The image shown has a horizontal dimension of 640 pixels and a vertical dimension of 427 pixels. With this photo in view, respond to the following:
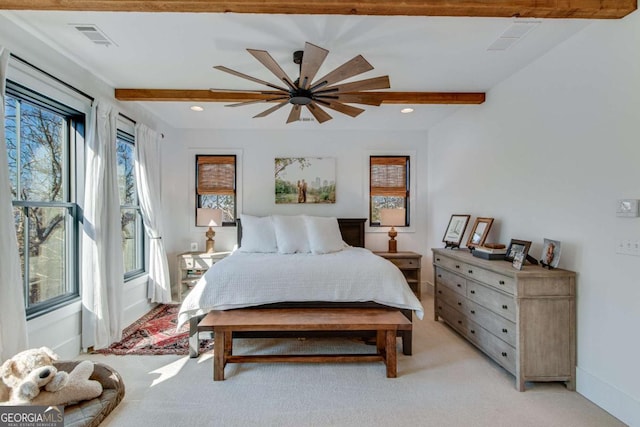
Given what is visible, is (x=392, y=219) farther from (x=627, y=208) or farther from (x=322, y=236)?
(x=627, y=208)

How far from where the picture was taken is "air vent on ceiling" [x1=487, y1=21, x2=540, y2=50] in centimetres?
218

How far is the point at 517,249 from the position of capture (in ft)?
8.63

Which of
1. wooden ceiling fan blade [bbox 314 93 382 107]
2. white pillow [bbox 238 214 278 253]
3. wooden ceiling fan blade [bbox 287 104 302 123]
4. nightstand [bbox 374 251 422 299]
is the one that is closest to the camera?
wooden ceiling fan blade [bbox 314 93 382 107]

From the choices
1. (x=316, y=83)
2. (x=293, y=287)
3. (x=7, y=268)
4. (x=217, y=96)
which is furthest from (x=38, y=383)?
(x=217, y=96)

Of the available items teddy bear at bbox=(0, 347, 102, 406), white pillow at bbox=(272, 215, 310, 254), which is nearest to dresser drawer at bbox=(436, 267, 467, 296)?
white pillow at bbox=(272, 215, 310, 254)

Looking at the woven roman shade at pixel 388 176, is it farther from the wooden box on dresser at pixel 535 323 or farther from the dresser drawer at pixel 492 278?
the wooden box on dresser at pixel 535 323

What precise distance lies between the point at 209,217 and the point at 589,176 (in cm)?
432

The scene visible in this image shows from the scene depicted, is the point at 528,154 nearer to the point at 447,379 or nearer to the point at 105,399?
the point at 447,379

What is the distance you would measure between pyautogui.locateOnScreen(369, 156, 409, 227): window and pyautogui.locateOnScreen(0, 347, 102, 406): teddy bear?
3.97 m

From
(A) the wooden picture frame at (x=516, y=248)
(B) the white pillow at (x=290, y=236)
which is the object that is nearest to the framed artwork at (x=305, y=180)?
(B) the white pillow at (x=290, y=236)

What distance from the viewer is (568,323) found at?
2.29 metres

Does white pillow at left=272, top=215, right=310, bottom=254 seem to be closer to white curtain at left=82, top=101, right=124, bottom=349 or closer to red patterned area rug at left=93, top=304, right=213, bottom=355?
red patterned area rug at left=93, top=304, right=213, bottom=355

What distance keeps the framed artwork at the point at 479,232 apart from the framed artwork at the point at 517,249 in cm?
46

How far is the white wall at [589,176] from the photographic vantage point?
195cm
